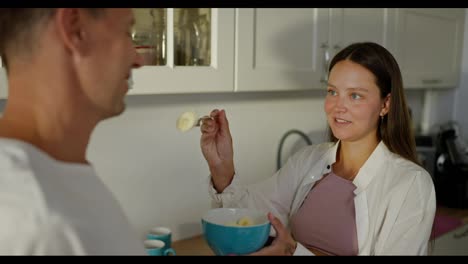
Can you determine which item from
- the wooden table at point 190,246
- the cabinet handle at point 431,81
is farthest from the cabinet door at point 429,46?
the wooden table at point 190,246

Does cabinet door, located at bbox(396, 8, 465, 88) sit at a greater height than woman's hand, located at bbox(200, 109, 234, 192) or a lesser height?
greater

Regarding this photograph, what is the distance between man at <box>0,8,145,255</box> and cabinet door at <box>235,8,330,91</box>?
660mm

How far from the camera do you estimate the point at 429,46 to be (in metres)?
1.79

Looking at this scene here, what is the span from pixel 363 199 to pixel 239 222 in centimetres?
41

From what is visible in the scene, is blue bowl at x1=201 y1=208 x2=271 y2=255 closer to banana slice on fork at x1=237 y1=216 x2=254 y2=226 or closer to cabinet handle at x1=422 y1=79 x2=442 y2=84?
banana slice on fork at x1=237 y1=216 x2=254 y2=226

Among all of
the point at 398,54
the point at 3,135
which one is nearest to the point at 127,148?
the point at 3,135

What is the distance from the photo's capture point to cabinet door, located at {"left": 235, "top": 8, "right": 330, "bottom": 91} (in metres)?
1.13

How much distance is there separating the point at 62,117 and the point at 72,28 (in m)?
0.09

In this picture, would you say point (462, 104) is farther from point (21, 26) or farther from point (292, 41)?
point (21, 26)

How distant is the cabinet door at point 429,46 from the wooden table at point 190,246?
97 centimetres

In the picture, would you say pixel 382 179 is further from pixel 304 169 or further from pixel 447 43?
pixel 447 43

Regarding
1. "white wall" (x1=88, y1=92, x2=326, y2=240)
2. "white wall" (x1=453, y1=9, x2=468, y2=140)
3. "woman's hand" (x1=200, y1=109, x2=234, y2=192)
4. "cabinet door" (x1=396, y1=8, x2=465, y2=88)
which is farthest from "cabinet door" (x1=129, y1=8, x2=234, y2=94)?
"white wall" (x1=453, y1=9, x2=468, y2=140)

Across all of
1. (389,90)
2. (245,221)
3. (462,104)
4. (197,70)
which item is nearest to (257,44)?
(197,70)

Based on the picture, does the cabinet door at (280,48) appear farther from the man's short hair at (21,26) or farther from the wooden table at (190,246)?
the man's short hair at (21,26)
